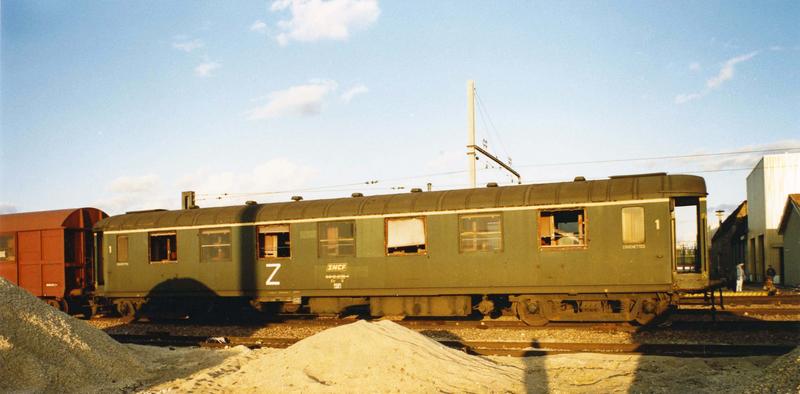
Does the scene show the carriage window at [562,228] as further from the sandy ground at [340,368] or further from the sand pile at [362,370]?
the sand pile at [362,370]

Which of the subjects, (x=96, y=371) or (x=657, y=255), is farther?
(x=657, y=255)

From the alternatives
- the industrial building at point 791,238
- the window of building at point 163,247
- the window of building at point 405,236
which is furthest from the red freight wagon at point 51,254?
the industrial building at point 791,238

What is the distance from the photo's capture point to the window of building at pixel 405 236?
50.9 feet

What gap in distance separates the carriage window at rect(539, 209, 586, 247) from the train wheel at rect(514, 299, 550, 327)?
136 centimetres

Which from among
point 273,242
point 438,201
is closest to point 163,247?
point 273,242

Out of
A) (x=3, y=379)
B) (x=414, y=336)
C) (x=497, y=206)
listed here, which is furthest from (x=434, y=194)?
(x=3, y=379)

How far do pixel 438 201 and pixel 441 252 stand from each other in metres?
1.21

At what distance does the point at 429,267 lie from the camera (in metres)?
15.3

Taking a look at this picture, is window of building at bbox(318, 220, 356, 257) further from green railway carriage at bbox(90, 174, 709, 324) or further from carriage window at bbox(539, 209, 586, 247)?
carriage window at bbox(539, 209, 586, 247)

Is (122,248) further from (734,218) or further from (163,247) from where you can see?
(734,218)

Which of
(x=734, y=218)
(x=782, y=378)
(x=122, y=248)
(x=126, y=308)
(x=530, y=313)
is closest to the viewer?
(x=782, y=378)

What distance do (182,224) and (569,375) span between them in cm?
1217

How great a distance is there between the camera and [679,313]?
1608 centimetres

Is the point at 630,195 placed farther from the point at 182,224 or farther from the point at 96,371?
the point at 182,224
